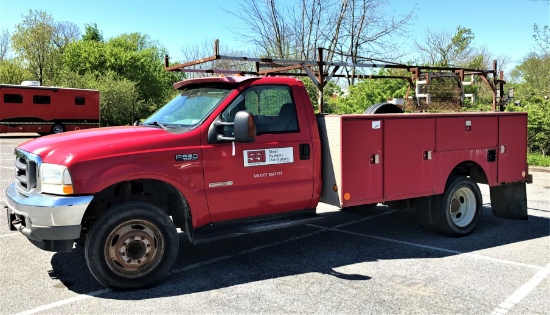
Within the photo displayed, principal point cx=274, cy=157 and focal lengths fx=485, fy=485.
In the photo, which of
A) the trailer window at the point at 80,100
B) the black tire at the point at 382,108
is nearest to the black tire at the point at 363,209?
the black tire at the point at 382,108

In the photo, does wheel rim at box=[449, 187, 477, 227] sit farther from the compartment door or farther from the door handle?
the door handle

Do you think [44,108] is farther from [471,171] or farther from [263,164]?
[471,171]

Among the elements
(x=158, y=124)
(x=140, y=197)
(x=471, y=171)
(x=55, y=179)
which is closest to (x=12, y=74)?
(x=158, y=124)

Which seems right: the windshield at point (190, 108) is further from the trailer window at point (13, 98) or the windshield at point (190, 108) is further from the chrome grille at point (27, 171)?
the trailer window at point (13, 98)

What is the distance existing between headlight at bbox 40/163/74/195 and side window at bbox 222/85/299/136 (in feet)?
5.59

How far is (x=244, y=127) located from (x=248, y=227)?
1.18 metres

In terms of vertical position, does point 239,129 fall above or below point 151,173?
above

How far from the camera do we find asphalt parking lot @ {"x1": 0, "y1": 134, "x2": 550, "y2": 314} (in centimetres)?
434

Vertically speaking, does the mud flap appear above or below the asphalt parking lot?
above

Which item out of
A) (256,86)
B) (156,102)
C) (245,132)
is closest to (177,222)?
(245,132)

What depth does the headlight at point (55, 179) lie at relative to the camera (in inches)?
174

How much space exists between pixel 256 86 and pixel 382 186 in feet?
6.81

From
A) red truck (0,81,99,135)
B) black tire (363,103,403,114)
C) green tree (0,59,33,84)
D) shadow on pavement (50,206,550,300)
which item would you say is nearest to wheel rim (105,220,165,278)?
shadow on pavement (50,206,550,300)

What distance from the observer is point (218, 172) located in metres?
5.13
